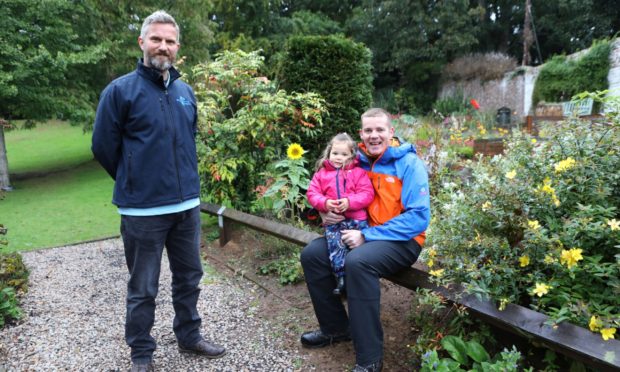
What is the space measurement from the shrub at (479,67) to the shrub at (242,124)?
16501 millimetres

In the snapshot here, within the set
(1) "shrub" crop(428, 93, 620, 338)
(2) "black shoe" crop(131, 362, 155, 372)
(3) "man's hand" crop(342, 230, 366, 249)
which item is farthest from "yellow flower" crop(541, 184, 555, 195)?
(2) "black shoe" crop(131, 362, 155, 372)

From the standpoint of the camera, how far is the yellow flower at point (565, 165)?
2.13m

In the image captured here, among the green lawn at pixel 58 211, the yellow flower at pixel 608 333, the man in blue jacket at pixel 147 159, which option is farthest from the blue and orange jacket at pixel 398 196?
the green lawn at pixel 58 211

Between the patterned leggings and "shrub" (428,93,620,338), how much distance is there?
1.52ft

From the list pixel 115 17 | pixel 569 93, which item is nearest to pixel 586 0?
pixel 569 93

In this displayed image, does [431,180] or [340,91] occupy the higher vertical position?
[340,91]

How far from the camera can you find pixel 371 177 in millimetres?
2682

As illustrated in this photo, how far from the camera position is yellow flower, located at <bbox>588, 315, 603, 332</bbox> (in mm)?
1712

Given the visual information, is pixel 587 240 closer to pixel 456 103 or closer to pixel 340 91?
A: pixel 340 91

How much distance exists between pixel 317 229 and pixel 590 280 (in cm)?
296

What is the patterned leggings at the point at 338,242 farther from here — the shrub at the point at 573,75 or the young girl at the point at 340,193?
the shrub at the point at 573,75

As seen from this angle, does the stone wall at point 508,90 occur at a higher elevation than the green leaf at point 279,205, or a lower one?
higher

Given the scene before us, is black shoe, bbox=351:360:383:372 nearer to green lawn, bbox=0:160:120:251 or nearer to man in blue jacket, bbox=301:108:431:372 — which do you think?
man in blue jacket, bbox=301:108:431:372

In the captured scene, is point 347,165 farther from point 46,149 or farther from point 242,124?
point 46,149
